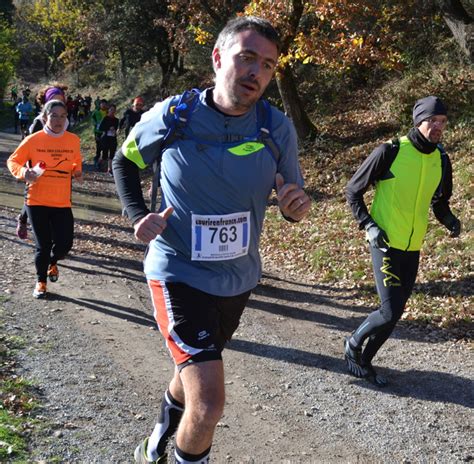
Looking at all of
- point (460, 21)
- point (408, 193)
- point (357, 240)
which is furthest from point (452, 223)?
point (460, 21)

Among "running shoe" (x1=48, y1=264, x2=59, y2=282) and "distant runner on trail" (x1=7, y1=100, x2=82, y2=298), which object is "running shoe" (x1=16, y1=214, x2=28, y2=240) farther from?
"distant runner on trail" (x1=7, y1=100, x2=82, y2=298)

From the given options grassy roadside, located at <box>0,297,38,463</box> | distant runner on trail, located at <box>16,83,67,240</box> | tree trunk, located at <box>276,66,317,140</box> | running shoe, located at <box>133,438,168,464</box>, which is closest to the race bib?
running shoe, located at <box>133,438,168,464</box>

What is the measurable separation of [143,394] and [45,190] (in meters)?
3.32

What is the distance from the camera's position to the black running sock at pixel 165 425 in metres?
3.73

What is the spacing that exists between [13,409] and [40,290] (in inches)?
127

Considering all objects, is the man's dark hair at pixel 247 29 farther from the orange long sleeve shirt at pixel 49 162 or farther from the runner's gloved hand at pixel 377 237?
the orange long sleeve shirt at pixel 49 162

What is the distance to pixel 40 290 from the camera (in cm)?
768

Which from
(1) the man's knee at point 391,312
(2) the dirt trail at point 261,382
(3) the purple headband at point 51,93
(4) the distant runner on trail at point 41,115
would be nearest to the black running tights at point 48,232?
(2) the dirt trail at point 261,382

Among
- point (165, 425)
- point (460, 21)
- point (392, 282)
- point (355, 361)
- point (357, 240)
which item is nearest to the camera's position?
point (165, 425)

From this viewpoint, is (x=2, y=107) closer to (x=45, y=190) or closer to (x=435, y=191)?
(x=45, y=190)

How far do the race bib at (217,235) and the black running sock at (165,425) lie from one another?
2.98 feet

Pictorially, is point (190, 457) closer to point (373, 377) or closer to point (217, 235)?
point (217, 235)

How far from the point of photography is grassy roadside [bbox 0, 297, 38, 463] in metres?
3.99

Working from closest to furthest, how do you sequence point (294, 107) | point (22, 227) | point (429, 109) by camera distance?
1. point (429, 109)
2. point (22, 227)
3. point (294, 107)
